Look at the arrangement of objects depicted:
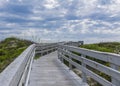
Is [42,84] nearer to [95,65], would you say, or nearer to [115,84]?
[95,65]

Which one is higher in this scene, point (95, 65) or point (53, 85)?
point (95, 65)

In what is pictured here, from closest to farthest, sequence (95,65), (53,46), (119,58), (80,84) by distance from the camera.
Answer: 1. (119,58)
2. (95,65)
3. (80,84)
4. (53,46)

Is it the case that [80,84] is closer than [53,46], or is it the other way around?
[80,84]

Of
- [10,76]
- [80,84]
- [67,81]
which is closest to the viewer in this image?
[10,76]

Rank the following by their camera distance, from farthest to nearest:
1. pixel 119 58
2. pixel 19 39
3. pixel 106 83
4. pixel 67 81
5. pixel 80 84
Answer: pixel 19 39
pixel 67 81
pixel 80 84
pixel 106 83
pixel 119 58

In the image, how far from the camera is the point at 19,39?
1924 inches

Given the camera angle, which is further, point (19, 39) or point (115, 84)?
point (19, 39)

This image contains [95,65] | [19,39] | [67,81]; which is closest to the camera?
[95,65]

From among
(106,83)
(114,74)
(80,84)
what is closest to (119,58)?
(114,74)

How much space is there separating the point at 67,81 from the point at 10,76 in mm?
7194

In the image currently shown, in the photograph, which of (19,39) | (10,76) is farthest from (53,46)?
(10,76)

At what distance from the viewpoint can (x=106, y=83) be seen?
6770 mm

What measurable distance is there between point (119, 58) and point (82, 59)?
4056 mm

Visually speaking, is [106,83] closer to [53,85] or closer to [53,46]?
[53,85]
